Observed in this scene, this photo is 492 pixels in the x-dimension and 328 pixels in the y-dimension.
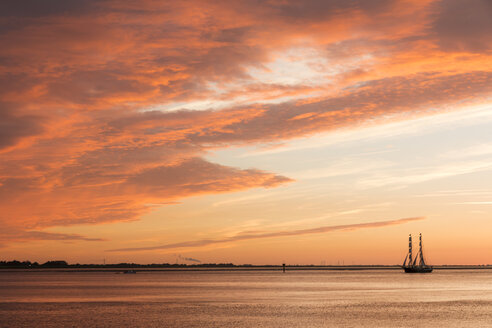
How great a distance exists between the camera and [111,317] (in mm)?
83125

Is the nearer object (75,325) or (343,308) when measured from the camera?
(75,325)

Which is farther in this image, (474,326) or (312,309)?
(312,309)

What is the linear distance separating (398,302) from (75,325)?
6451cm

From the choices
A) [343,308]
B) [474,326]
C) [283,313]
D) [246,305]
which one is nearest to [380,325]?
[474,326]

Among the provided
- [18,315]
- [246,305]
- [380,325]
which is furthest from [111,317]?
[380,325]

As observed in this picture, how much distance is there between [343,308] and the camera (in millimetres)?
97875

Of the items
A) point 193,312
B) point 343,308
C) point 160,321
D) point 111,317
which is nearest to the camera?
point 160,321

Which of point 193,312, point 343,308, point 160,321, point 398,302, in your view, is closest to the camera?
point 160,321

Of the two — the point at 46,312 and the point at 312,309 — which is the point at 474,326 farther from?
the point at 46,312

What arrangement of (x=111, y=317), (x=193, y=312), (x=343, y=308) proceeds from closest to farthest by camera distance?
(x=111, y=317)
(x=193, y=312)
(x=343, y=308)

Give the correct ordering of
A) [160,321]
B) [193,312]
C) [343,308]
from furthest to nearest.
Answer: [343,308] → [193,312] → [160,321]

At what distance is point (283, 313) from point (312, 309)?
9.14 metres

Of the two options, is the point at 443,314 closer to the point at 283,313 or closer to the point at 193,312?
the point at 283,313

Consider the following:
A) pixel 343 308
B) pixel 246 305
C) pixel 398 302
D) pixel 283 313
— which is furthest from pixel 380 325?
pixel 398 302
